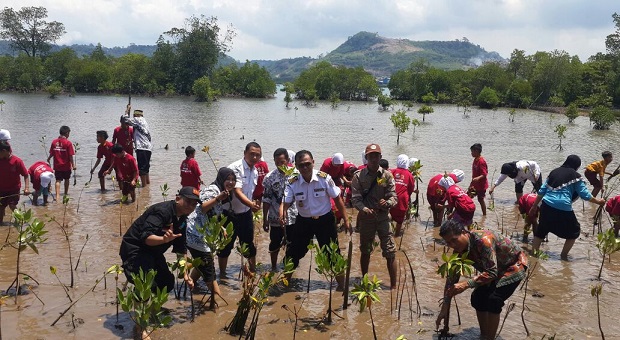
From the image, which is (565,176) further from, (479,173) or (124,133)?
(124,133)

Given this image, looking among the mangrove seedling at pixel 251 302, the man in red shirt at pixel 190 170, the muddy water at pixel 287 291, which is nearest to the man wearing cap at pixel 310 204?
the muddy water at pixel 287 291

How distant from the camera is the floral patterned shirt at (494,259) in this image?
4660mm

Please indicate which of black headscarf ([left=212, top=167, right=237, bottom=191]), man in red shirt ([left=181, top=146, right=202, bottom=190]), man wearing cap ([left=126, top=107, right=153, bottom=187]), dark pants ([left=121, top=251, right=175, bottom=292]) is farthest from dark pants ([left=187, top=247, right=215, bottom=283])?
man wearing cap ([left=126, top=107, right=153, bottom=187])

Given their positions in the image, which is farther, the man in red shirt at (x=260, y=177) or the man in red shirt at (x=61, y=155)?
the man in red shirt at (x=61, y=155)

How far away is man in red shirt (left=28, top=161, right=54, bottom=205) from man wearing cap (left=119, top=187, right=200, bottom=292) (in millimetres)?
6092

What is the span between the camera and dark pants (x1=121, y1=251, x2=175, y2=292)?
→ 4.89 metres

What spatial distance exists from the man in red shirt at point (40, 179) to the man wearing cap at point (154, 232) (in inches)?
240

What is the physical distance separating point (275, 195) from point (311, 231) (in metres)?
0.80

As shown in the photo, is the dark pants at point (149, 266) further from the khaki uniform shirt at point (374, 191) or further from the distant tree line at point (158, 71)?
the distant tree line at point (158, 71)

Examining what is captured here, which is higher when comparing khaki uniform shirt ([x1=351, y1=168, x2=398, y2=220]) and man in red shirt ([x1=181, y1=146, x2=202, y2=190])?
khaki uniform shirt ([x1=351, y1=168, x2=398, y2=220])

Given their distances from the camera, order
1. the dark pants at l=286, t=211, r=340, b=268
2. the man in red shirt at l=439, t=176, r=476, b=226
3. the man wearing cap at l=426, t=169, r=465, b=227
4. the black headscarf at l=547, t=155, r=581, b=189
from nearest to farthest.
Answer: the dark pants at l=286, t=211, r=340, b=268 → the black headscarf at l=547, t=155, r=581, b=189 → the man in red shirt at l=439, t=176, r=476, b=226 → the man wearing cap at l=426, t=169, r=465, b=227

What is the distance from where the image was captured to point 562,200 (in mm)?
7539

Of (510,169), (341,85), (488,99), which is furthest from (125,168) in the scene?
(341,85)

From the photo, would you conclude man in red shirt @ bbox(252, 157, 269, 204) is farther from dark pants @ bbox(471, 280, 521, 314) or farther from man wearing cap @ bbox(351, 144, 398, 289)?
dark pants @ bbox(471, 280, 521, 314)
